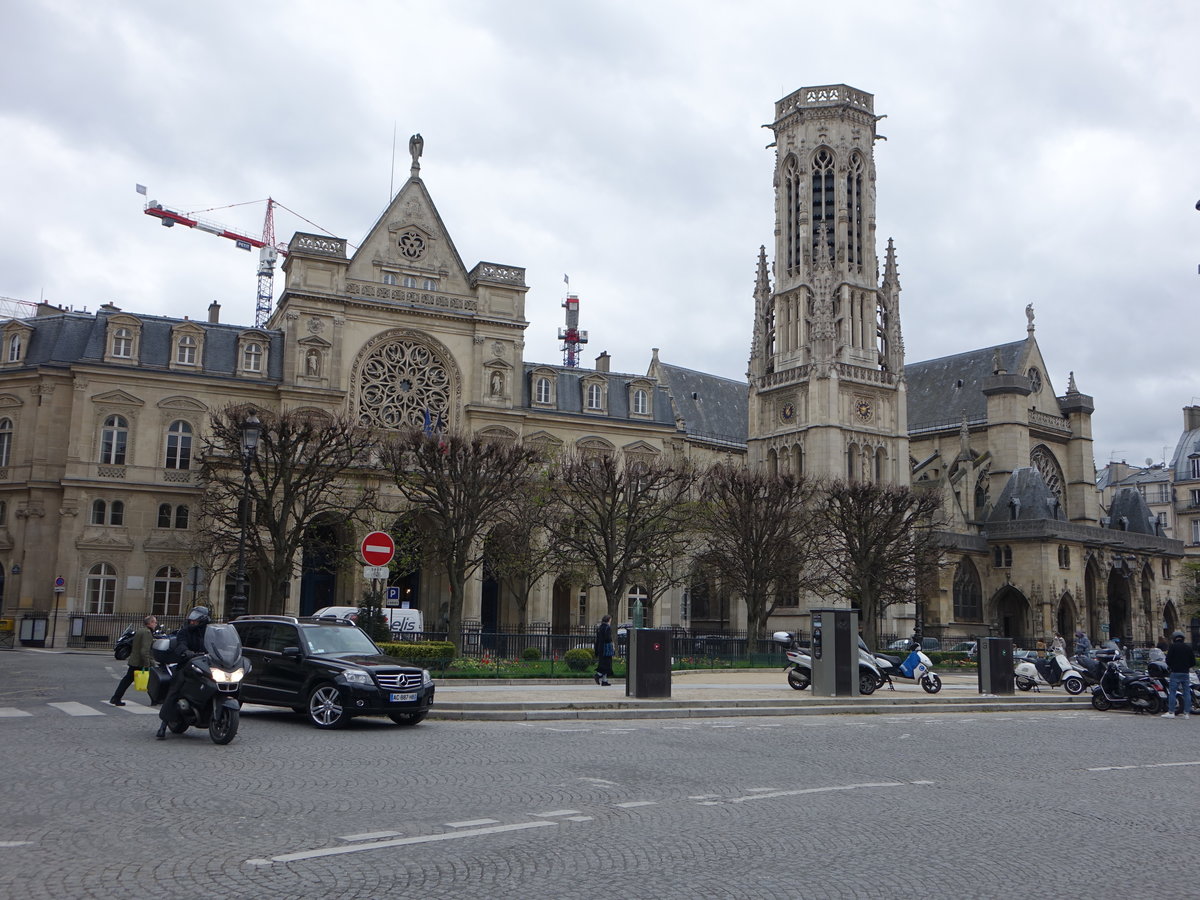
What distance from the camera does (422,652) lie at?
24266 mm

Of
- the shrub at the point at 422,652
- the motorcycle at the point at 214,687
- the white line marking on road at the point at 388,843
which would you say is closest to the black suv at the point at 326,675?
the motorcycle at the point at 214,687

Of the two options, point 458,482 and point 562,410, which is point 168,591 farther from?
point 562,410

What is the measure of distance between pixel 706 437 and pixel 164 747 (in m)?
63.0

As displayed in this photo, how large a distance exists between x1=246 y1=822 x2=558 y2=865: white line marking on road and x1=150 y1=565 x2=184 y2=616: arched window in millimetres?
41790

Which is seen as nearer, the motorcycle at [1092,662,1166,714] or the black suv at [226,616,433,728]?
the black suv at [226,616,433,728]

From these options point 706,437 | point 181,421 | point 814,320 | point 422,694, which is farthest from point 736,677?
point 706,437

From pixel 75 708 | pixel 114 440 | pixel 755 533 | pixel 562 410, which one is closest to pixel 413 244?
pixel 562 410

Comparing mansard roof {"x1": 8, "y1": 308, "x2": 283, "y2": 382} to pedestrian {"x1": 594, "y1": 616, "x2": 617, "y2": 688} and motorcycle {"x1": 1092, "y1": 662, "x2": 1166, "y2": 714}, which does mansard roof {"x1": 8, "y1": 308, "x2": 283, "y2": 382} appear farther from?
motorcycle {"x1": 1092, "y1": 662, "x2": 1166, "y2": 714}

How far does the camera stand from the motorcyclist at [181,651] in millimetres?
13039

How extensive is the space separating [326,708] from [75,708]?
464 centimetres

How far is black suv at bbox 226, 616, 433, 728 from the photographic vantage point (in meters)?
14.9

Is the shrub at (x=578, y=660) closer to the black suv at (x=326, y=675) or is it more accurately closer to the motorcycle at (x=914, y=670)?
the motorcycle at (x=914, y=670)

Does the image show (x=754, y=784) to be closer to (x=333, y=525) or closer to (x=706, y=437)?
(x=333, y=525)

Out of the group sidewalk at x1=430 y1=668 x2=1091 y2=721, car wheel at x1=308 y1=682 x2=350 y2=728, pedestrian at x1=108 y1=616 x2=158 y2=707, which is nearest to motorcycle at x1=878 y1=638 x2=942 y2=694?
sidewalk at x1=430 y1=668 x2=1091 y2=721
